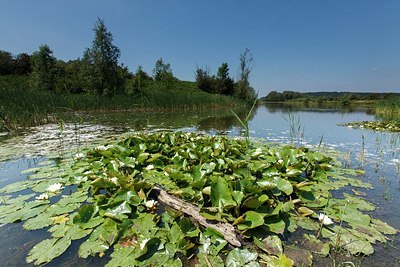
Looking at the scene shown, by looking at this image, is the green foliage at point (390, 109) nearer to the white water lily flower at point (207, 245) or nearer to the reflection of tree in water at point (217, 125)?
the reflection of tree in water at point (217, 125)

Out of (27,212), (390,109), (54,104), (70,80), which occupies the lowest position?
(27,212)

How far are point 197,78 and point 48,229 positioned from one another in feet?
102

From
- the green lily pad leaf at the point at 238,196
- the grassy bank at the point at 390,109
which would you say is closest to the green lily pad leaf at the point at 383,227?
the green lily pad leaf at the point at 238,196

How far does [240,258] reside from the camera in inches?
45.5

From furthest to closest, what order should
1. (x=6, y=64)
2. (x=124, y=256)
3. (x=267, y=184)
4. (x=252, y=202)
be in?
(x=6, y=64)
(x=267, y=184)
(x=252, y=202)
(x=124, y=256)

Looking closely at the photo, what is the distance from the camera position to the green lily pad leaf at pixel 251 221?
52.4 inches

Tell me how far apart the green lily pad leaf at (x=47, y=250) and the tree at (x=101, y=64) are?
15.7 m

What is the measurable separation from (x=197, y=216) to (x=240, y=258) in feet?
1.40

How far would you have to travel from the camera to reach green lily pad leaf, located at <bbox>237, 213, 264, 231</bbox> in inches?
52.4

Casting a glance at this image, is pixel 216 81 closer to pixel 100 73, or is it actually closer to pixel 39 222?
pixel 100 73

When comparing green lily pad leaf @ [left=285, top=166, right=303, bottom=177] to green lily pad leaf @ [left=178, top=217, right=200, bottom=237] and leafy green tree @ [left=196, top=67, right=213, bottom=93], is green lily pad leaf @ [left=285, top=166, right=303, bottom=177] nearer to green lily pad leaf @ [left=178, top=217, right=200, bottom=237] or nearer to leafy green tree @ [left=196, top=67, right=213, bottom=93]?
green lily pad leaf @ [left=178, top=217, right=200, bottom=237]

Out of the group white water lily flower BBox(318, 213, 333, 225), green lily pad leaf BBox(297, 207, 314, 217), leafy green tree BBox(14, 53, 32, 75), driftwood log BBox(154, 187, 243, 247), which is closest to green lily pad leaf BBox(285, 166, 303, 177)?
green lily pad leaf BBox(297, 207, 314, 217)

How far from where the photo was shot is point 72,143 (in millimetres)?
4188

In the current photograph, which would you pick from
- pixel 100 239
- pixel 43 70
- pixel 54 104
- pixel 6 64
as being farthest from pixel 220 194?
pixel 6 64
